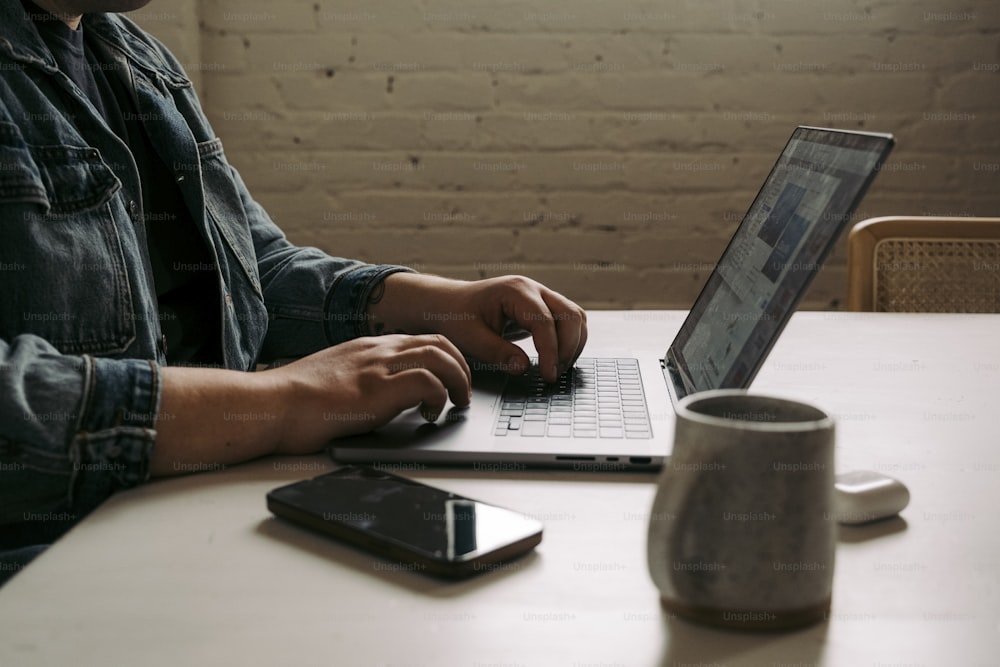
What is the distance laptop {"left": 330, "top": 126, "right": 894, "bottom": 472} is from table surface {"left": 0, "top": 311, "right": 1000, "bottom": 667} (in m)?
0.02

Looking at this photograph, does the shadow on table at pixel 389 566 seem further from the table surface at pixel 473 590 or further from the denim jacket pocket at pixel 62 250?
the denim jacket pocket at pixel 62 250

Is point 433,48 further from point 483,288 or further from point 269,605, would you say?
point 269,605

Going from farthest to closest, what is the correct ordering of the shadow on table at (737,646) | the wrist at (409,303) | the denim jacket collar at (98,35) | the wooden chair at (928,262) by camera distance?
the wooden chair at (928,262) → the wrist at (409,303) → the denim jacket collar at (98,35) → the shadow on table at (737,646)

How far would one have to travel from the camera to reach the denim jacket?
26.1 inches

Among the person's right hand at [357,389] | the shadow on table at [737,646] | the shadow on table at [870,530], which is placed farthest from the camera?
the person's right hand at [357,389]

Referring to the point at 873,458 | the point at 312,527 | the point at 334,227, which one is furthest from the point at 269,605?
the point at 334,227

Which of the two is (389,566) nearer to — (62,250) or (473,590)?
(473,590)

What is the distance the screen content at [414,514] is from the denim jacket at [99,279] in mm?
145

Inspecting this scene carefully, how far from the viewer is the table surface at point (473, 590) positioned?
0.46 meters

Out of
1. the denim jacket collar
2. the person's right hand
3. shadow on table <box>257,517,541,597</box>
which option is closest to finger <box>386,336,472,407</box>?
the person's right hand

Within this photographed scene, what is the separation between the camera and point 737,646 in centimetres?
47

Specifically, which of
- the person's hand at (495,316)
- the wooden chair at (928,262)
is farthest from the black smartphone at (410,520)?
the wooden chair at (928,262)

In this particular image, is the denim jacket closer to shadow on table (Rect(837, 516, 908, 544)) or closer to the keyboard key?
the keyboard key

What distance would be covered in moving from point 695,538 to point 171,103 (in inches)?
35.1
